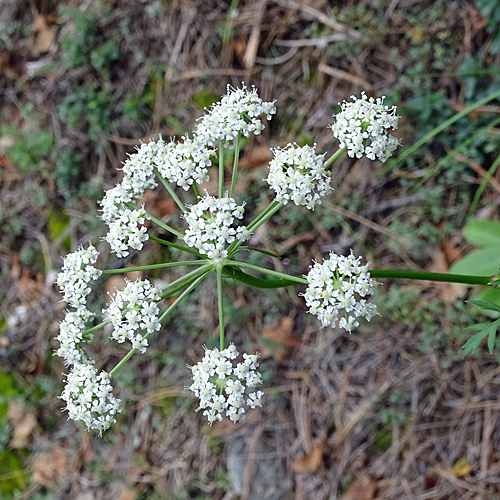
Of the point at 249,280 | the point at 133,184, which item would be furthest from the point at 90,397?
the point at 133,184

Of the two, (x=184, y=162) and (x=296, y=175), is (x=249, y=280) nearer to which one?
(x=296, y=175)

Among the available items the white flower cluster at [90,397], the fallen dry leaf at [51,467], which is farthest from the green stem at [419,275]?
the fallen dry leaf at [51,467]

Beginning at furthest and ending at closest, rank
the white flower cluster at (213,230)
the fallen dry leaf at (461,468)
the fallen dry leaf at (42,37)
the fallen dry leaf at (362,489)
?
the fallen dry leaf at (42,37), the fallen dry leaf at (362,489), the fallen dry leaf at (461,468), the white flower cluster at (213,230)

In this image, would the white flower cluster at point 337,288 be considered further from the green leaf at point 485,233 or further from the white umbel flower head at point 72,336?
the green leaf at point 485,233

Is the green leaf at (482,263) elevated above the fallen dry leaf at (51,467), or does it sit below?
above

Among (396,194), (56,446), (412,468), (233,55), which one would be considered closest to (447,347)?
(412,468)

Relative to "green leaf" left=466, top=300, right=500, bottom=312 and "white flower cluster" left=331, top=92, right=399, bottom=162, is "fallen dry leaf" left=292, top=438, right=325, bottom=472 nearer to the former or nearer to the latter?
"green leaf" left=466, top=300, right=500, bottom=312

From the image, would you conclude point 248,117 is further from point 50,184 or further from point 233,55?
point 50,184

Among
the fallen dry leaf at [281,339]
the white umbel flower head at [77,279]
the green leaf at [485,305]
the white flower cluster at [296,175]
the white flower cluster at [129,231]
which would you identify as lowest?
the green leaf at [485,305]
